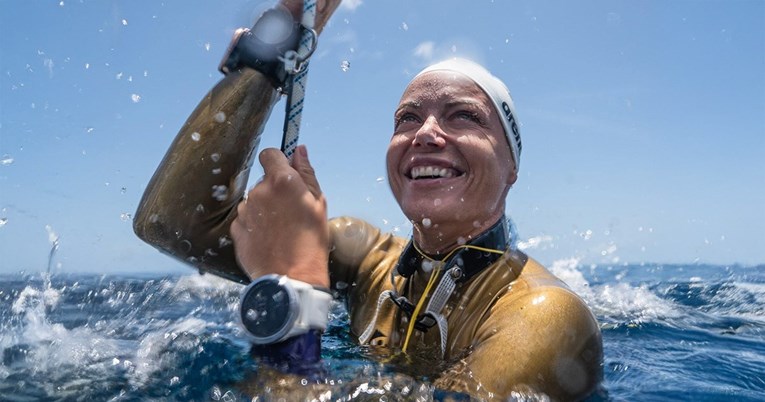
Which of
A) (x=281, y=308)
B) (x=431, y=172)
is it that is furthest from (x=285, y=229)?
(x=431, y=172)

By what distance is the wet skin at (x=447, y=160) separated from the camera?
11.1ft

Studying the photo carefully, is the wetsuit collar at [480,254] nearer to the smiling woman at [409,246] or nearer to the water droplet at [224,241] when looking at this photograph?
the smiling woman at [409,246]

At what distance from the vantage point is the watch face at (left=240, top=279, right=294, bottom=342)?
7.19 feet

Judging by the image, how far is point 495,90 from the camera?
12.4 feet

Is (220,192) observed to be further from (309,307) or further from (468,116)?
(468,116)

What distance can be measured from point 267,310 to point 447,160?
1.57 meters

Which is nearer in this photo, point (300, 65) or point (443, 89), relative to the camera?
point (300, 65)

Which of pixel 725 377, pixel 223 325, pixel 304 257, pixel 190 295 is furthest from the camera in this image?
pixel 190 295

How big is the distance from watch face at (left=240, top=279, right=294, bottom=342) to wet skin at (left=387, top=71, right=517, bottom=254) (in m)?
1.39

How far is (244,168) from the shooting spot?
3209 mm

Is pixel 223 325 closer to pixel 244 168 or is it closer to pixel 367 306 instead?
pixel 367 306

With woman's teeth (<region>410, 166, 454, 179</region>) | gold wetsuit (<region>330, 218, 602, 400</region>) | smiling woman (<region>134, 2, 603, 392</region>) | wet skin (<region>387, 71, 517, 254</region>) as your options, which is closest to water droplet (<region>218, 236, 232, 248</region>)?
smiling woman (<region>134, 2, 603, 392</region>)

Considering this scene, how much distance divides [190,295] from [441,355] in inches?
299

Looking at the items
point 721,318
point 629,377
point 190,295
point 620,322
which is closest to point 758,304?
point 721,318
